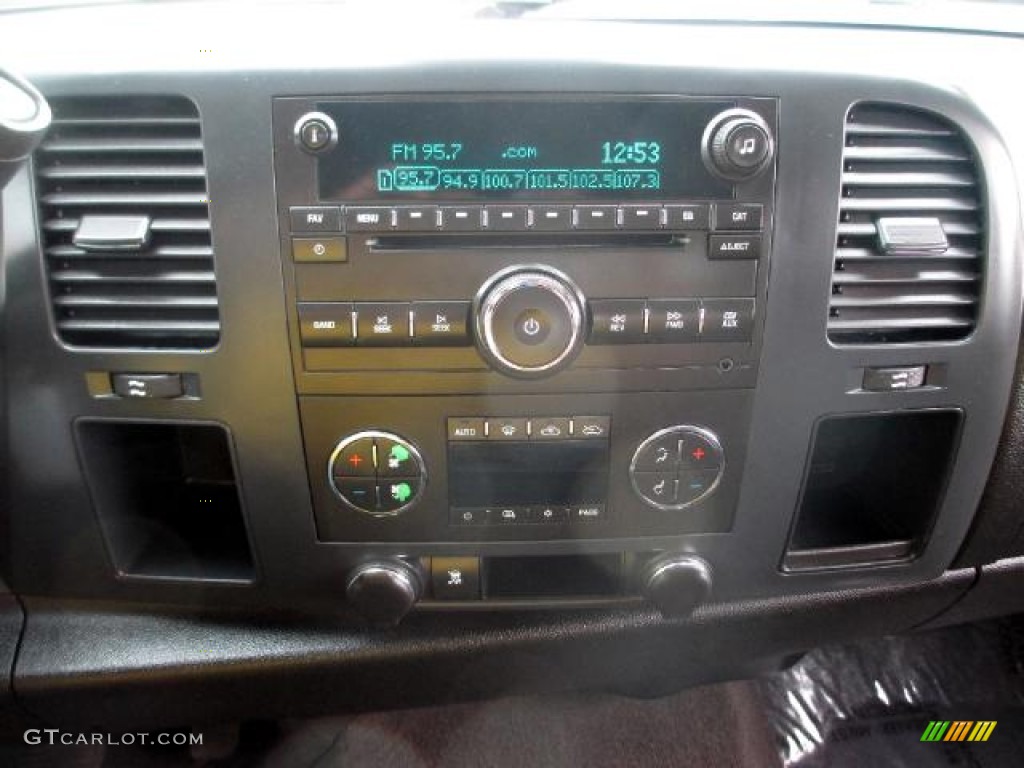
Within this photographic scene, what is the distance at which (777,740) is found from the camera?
158cm

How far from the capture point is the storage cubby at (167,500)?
0.96 meters

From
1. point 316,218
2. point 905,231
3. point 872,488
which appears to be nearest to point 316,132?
point 316,218

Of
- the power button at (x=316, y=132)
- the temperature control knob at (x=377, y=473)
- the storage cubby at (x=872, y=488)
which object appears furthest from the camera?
the storage cubby at (x=872, y=488)

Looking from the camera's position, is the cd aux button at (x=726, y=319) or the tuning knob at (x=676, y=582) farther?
the tuning knob at (x=676, y=582)

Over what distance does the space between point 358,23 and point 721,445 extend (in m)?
0.59

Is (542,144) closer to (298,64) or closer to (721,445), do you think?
(298,64)

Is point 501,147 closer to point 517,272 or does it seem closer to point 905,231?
point 517,272

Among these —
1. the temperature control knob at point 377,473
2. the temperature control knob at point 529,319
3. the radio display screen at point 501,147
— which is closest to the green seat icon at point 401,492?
the temperature control knob at point 377,473

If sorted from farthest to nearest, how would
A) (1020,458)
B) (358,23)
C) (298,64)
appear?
(1020,458) → (358,23) → (298,64)

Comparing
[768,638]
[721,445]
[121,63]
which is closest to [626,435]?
[721,445]

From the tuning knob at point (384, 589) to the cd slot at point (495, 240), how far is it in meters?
0.36

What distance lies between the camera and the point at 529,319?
81cm

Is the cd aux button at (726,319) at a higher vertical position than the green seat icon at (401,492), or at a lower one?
higher

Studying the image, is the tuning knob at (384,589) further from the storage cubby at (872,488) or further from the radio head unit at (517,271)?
the storage cubby at (872,488)
